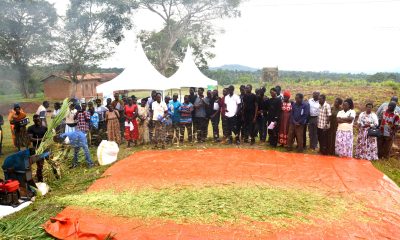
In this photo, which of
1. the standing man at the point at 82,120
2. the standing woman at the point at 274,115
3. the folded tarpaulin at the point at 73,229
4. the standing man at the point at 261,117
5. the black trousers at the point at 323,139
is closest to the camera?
the folded tarpaulin at the point at 73,229

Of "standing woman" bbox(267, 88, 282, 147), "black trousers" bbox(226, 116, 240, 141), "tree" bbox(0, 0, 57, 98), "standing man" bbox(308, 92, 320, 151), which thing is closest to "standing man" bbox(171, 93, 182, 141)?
"black trousers" bbox(226, 116, 240, 141)

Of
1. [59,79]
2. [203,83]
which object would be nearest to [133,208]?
[203,83]

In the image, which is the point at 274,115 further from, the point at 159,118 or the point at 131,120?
the point at 131,120

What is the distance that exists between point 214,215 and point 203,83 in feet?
34.5

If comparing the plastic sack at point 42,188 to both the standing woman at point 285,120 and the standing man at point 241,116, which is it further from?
the standing woman at point 285,120

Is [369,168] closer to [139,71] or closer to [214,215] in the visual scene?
[214,215]

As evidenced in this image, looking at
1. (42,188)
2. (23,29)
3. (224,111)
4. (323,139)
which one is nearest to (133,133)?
(224,111)

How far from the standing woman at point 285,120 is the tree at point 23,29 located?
31.5 ft

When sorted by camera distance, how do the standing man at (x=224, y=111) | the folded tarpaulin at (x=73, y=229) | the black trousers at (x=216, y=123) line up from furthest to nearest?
the black trousers at (x=216, y=123) → the standing man at (x=224, y=111) → the folded tarpaulin at (x=73, y=229)

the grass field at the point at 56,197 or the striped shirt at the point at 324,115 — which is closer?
the grass field at the point at 56,197

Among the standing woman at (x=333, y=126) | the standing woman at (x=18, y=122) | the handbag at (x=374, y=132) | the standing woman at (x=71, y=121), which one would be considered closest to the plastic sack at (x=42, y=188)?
the standing woman at (x=71, y=121)

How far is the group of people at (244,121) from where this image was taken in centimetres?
753

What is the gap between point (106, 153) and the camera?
24.5 feet

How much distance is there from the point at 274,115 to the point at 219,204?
4406 millimetres
